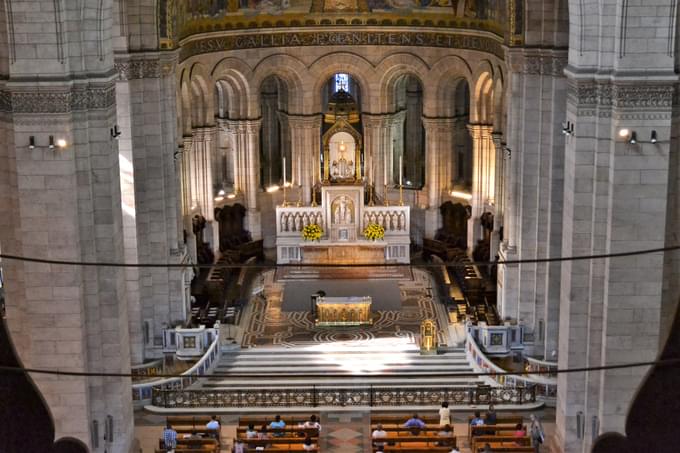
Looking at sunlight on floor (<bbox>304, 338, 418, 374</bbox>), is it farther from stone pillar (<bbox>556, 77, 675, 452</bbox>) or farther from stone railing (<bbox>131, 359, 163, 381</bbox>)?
stone pillar (<bbox>556, 77, 675, 452</bbox>)

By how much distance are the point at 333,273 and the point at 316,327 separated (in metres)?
6.19

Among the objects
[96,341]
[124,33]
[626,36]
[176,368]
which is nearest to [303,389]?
[176,368]

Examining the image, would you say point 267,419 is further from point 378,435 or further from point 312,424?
point 378,435

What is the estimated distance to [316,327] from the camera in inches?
1693

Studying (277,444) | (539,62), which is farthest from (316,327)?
(539,62)

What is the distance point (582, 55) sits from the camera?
95.0 feet

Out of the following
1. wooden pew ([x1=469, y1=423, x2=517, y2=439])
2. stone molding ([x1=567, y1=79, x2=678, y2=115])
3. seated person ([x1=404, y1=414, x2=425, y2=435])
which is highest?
stone molding ([x1=567, y1=79, x2=678, y2=115])

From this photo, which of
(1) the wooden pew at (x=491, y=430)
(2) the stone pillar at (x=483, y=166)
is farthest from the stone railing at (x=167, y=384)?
(2) the stone pillar at (x=483, y=166)

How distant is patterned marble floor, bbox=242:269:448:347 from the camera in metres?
41.8

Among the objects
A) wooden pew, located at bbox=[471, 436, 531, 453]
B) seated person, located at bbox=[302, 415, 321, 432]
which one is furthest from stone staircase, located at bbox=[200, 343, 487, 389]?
wooden pew, located at bbox=[471, 436, 531, 453]

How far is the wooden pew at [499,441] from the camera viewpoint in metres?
32.1

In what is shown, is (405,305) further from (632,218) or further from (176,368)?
(632,218)

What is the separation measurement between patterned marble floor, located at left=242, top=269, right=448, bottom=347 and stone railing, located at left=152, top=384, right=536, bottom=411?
4642 millimetres

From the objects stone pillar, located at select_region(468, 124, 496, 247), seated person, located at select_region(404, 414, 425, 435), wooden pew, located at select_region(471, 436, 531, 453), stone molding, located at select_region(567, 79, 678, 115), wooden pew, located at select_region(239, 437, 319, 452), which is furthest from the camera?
stone pillar, located at select_region(468, 124, 496, 247)
